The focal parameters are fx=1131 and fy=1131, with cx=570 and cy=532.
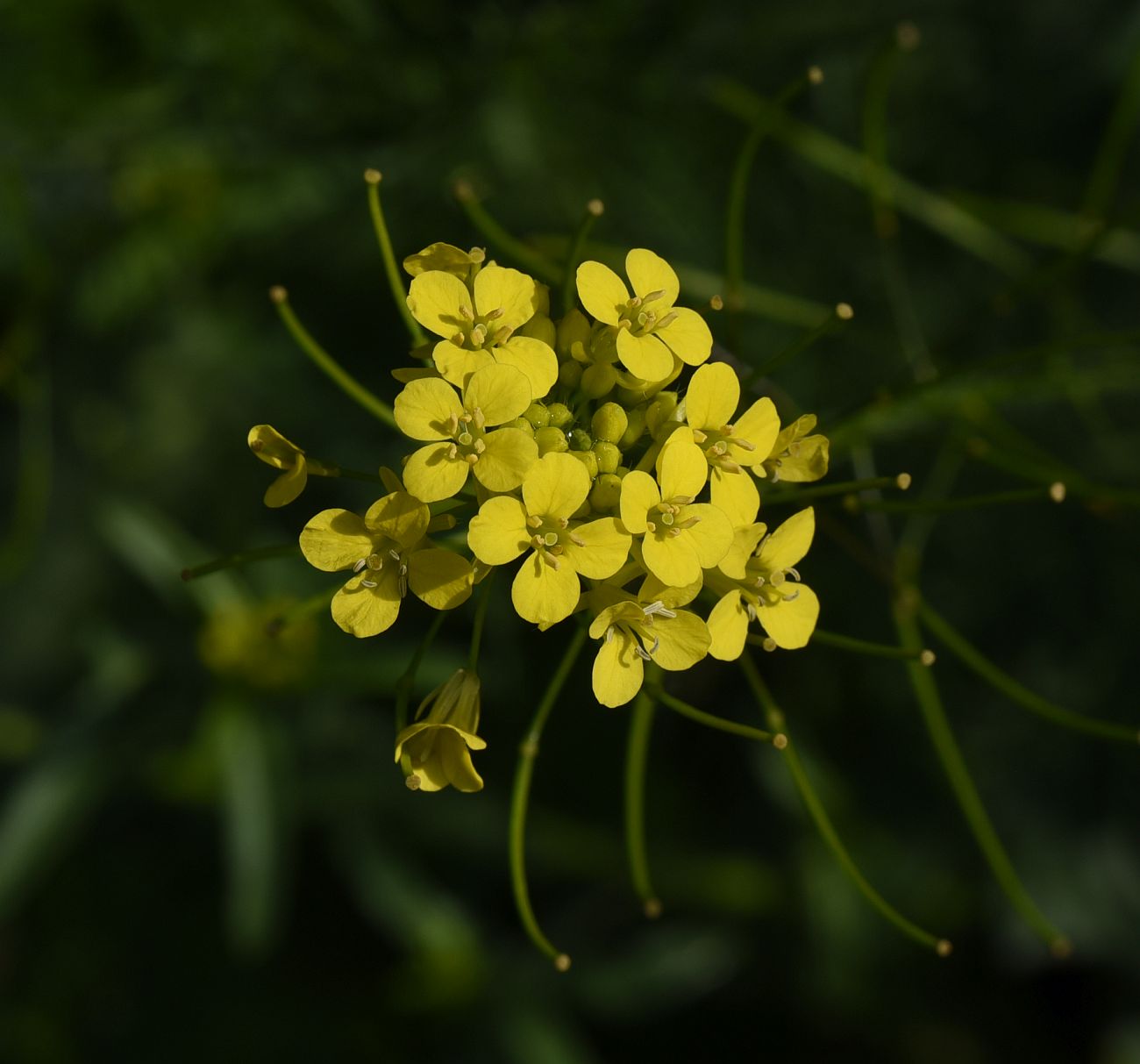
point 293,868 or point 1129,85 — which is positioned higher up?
point 1129,85

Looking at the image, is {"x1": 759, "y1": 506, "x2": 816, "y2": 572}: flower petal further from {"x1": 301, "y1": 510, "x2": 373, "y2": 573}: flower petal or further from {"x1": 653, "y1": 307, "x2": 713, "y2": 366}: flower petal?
{"x1": 301, "y1": 510, "x2": 373, "y2": 573}: flower petal

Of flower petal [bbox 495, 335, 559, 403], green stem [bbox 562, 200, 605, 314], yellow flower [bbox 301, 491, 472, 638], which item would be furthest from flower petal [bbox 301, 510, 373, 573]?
green stem [bbox 562, 200, 605, 314]

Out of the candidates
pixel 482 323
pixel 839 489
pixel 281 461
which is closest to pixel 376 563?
pixel 281 461

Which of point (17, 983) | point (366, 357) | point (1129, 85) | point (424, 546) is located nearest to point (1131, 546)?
point (1129, 85)

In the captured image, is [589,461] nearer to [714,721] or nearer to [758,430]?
[758,430]

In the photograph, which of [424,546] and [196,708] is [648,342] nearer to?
[424,546]

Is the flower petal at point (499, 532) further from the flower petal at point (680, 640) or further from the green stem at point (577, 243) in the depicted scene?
the green stem at point (577, 243)
